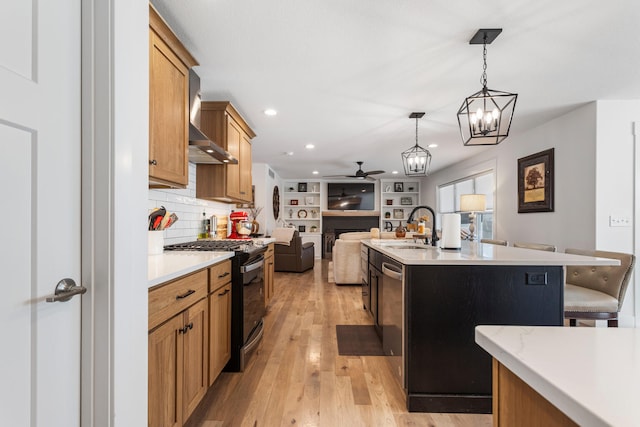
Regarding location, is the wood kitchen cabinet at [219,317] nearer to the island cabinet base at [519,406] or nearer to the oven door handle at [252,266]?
the oven door handle at [252,266]

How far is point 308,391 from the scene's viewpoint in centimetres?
199

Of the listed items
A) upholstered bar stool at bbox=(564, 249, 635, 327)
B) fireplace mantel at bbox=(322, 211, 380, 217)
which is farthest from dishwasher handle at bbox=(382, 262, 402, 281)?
fireplace mantel at bbox=(322, 211, 380, 217)

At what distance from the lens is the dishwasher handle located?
1951mm

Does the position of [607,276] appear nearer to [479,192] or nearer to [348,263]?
[348,263]

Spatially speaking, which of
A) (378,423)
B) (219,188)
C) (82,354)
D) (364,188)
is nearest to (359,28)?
(219,188)

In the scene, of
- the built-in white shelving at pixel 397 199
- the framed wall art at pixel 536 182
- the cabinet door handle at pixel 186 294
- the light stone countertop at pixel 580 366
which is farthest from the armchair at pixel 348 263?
the light stone countertop at pixel 580 366

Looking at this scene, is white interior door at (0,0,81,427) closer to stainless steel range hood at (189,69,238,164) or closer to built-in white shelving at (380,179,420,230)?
stainless steel range hood at (189,69,238,164)

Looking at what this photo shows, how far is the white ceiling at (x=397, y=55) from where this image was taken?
1769 mm

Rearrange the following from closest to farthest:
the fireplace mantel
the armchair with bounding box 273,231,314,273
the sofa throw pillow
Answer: the sofa throw pillow, the armchair with bounding box 273,231,314,273, the fireplace mantel

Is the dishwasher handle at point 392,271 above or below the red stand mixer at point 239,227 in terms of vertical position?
below

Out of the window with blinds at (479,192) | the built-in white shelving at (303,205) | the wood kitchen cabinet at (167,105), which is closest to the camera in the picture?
the wood kitchen cabinet at (167,105)

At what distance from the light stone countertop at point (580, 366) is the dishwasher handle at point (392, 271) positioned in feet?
4.18

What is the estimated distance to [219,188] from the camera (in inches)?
121

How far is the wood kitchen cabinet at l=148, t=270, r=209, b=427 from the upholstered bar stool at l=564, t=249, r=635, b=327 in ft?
8.62
